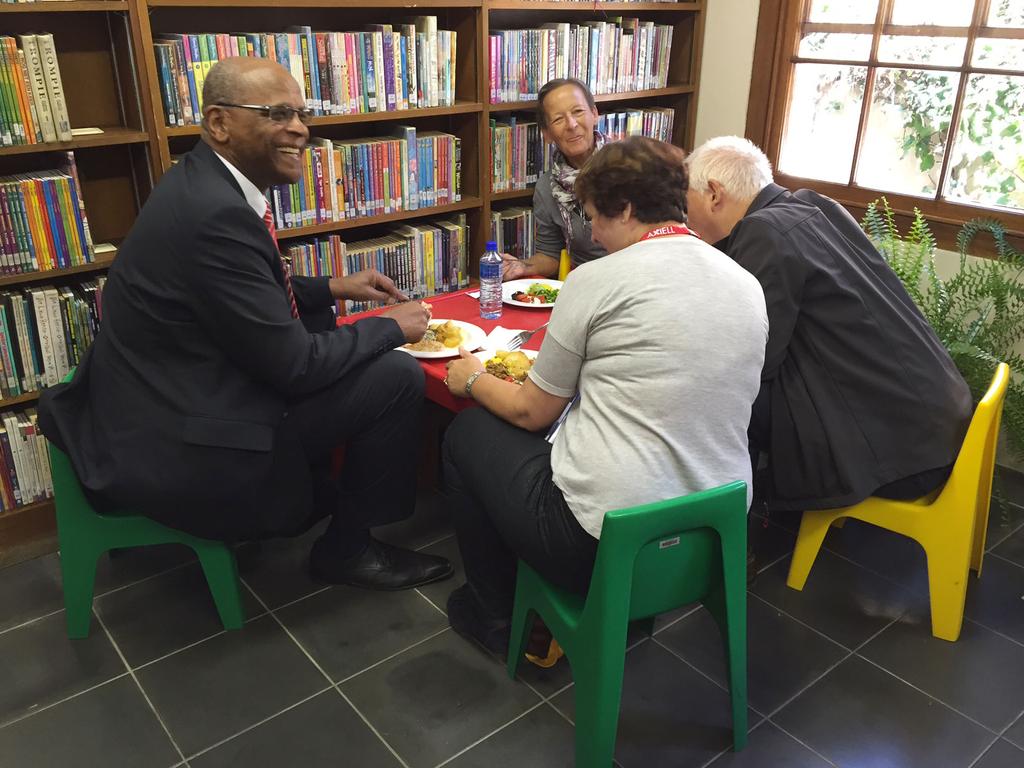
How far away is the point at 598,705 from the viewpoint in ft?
5.12

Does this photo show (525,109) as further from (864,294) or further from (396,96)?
(864,294)

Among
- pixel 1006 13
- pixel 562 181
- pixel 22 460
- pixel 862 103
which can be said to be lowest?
pixel 22 460

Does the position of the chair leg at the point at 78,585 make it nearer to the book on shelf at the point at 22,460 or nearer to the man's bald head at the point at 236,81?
the book on shelf at the point at 22,460

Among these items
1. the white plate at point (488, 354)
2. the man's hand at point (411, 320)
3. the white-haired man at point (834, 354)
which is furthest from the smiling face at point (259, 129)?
the white-haired man at point (834, 354)

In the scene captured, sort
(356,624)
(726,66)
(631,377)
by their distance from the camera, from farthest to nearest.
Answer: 1. (726,66)
2. (356,624)
3. (631,377)

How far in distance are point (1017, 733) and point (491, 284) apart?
164 centimetres

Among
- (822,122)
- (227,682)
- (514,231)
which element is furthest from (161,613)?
(822,122)

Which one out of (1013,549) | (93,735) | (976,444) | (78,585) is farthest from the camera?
(1013,549)

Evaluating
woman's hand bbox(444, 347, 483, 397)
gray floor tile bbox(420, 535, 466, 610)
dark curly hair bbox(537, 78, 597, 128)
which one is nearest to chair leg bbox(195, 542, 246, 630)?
gray floor tile bbox(420, 535, 466, 610)

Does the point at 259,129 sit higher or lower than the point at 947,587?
higher

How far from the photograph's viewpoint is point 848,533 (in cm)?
256

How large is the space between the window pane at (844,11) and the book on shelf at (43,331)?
274 cm

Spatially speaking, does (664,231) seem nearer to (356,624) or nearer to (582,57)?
(356,624)

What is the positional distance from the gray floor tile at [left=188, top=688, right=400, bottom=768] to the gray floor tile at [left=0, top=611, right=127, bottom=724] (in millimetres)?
414
